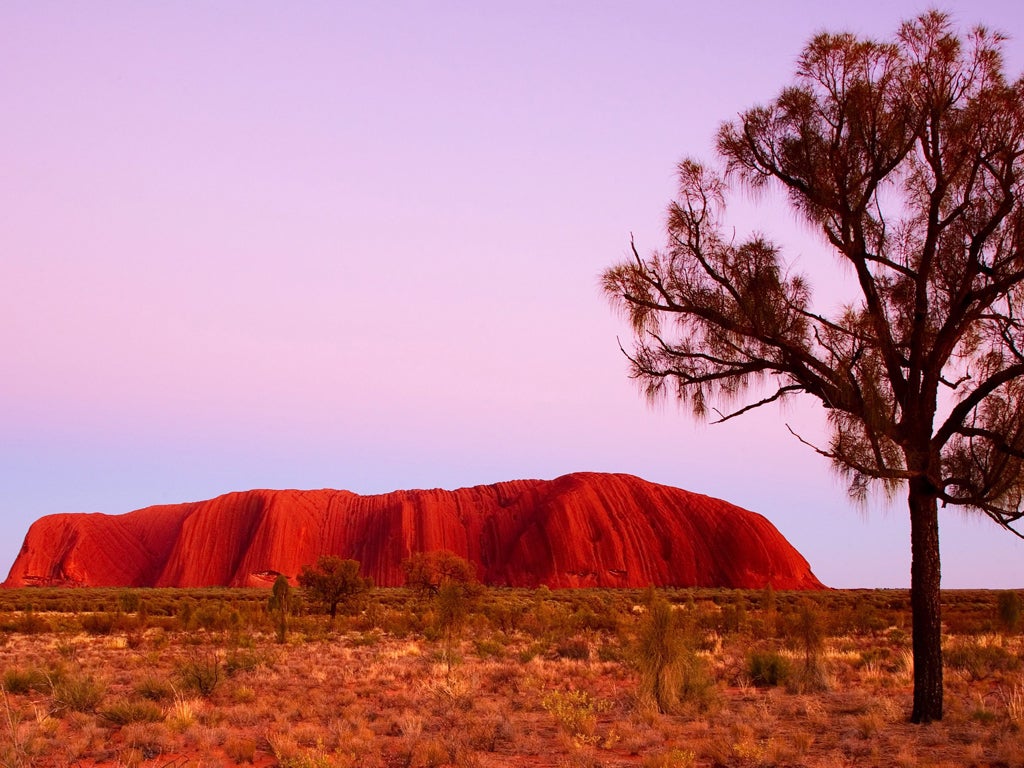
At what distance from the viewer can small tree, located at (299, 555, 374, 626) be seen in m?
37.5

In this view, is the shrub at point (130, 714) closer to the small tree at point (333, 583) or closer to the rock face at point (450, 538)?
the small tree at point (333, 583)

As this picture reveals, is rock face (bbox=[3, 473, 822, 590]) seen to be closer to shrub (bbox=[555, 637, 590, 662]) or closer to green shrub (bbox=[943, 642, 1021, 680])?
shrub (bbox=[555, 637, 590, 662])

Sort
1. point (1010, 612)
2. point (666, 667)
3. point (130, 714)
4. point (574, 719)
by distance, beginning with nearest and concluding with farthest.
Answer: point (574, 719)
point (130, 714)
point (666, 667)
point (1010, 612)

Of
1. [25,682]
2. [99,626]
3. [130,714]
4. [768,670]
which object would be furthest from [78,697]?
[99,626]

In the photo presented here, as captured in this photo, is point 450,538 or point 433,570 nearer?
point 433,570

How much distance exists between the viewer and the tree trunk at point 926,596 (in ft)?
30.8

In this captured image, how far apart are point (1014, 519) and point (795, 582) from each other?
66948 mm

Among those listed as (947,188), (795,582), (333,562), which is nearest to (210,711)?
(947,188)

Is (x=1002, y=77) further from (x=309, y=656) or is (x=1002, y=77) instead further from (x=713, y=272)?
(x=309, y=656)

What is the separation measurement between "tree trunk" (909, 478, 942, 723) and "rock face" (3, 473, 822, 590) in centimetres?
6178

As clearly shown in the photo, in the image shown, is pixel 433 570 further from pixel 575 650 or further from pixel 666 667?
pixel 666 667

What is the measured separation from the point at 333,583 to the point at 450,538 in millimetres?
42352

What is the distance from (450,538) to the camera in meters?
79.4

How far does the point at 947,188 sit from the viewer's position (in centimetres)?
984
